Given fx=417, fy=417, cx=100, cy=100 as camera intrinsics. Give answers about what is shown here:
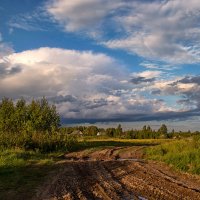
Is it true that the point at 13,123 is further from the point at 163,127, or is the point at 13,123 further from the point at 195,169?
the point at 163,127

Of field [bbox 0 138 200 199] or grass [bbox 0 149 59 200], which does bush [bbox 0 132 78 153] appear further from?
field [bbox 0 138 200 199]

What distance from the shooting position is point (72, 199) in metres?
14.3

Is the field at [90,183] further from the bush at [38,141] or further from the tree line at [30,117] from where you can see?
the tree line at [30,117]

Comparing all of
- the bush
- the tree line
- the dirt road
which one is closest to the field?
the dirt road

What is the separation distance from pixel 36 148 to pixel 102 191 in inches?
1106

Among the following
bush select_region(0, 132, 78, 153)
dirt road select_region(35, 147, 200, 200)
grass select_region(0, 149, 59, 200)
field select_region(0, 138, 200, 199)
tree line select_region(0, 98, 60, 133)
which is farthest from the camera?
tree line select_region(0, 98, 60, 133)

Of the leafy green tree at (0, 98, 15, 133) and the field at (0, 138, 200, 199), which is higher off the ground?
the leafy green tree at (0, 98, 15, 133)

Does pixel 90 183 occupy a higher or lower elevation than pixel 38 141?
lower

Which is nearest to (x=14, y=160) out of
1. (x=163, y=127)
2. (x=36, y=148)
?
(x=36, y=148)

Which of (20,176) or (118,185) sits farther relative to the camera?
(20,176)

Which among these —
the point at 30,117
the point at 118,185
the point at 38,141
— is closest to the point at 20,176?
the point at 118,185

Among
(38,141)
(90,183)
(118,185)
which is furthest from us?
(38,141)

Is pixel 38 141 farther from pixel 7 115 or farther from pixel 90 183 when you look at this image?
pixel 90 183

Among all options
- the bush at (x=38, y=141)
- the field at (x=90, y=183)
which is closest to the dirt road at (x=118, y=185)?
the field at (x=90, y=183)
